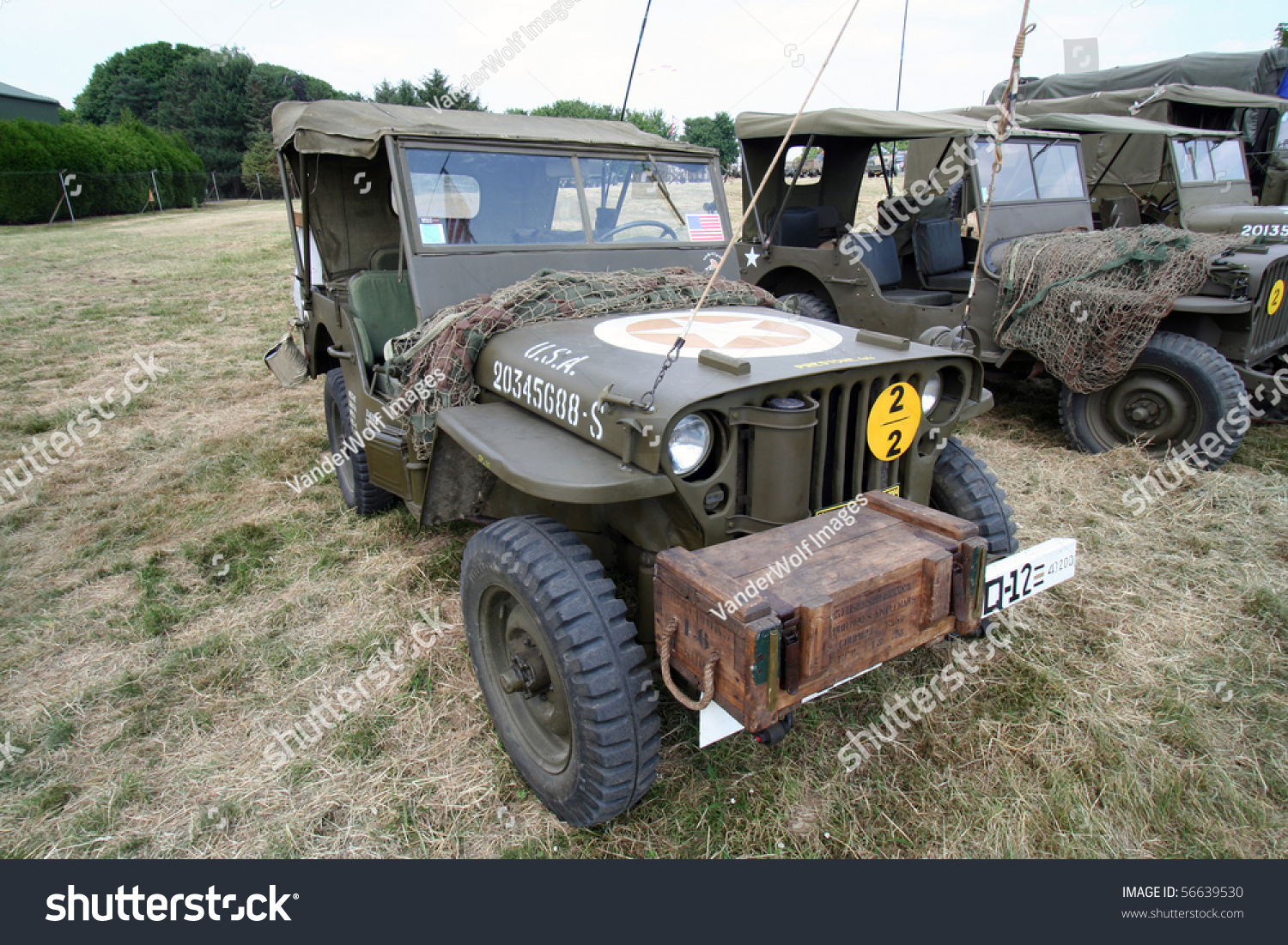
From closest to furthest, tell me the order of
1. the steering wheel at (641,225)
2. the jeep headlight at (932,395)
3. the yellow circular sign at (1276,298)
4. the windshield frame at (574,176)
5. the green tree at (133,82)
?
the jeep headlight at (932,395), the windshield frame at (574,176), the steering wheel at (641,225), the yellow circular sign at (1276,298), the green tree at (133,82)

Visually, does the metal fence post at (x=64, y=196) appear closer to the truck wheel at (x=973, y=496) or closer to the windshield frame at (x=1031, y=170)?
the windshield frame at (x=1031, y=170)

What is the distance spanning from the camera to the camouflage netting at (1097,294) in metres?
4.45

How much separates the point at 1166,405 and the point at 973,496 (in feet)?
9.32

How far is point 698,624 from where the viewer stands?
177 centimetres

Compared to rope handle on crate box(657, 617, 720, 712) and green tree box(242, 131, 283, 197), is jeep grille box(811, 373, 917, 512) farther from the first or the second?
green tree box(242, 131, 283, 197)

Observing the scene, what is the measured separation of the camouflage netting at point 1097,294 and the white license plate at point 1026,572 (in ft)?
9.32

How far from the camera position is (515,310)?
9.48ft

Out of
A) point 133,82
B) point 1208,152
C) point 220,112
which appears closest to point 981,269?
point 1208,152

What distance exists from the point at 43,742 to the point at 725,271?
3155mm

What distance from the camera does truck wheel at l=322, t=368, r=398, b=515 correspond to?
3930 millimetres

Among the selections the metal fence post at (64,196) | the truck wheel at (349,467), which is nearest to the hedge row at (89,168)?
the metal fence post at (64,196)

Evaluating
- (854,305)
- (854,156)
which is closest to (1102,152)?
(854,156)

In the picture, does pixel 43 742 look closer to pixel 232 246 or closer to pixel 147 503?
pixel 147 503

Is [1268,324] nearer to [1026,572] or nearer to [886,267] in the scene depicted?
[886,267]
